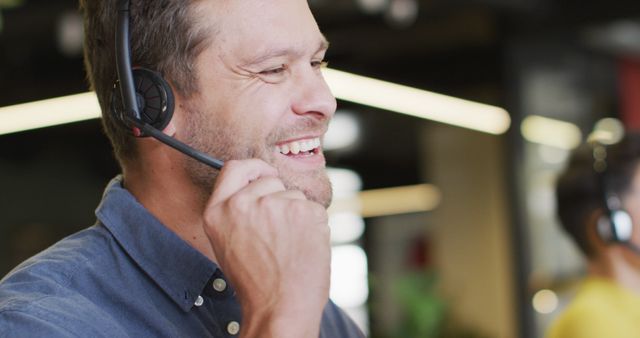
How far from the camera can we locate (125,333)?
119 centimetres

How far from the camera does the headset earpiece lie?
136cm

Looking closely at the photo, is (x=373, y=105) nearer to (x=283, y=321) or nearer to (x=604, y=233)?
(x=604, y=233)

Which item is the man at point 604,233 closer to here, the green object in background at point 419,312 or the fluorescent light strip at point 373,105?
the fluorescent light strip at point 373,105

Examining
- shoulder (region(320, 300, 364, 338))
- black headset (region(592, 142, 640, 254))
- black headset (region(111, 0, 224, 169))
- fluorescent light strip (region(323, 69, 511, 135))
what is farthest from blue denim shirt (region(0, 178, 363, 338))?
fluorescent light strip (region(323, 69, 511, 135))

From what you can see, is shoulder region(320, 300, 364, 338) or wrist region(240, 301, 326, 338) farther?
shoulder region(320, 300, 364, 338)

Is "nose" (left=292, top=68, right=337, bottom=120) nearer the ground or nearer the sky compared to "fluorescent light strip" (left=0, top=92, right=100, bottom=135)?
nearer the ground

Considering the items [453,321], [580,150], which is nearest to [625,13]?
[453,321]

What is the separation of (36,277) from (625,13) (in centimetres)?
586

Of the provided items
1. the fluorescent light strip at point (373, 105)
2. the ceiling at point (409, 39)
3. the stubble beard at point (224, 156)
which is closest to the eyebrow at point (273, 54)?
the stubble beard at point (224, 156)

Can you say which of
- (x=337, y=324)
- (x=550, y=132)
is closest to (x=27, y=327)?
(x=337, y=324)

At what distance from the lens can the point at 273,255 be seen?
1.13 m

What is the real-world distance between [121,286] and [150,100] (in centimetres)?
27

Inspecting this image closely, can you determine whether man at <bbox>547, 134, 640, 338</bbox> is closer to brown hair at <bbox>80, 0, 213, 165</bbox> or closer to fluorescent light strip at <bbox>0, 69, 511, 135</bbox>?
brown hair at <bbox>80, 0, 213, 165</bbox>

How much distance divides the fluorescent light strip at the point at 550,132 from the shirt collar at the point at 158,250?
569cm
